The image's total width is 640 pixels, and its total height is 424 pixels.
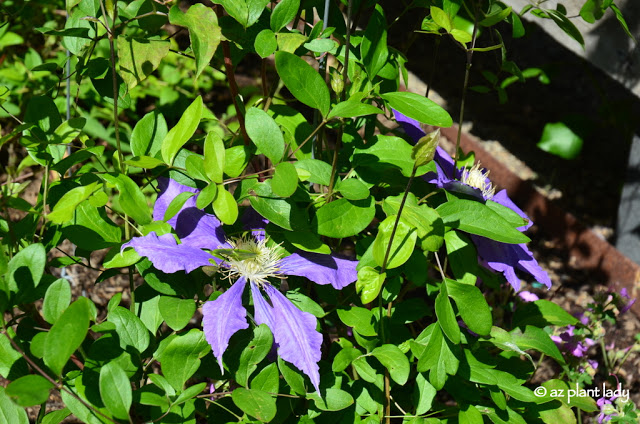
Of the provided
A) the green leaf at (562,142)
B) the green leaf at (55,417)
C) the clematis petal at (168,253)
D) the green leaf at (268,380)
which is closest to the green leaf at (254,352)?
the green leaf at (268,380)

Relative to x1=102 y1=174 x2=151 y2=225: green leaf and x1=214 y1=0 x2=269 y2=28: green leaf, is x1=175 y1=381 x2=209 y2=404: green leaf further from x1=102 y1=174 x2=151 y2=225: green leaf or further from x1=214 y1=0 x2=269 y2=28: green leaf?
x1=214 y1=0 x2=269 y2=28: green leaf

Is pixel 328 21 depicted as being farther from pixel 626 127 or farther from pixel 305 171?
pixel 626 127

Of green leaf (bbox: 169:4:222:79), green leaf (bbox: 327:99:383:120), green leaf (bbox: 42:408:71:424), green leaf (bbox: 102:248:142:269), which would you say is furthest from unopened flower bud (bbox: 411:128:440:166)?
green leaf (bbox: 42:408:71:424)

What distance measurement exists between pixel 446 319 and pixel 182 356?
1.11 ft

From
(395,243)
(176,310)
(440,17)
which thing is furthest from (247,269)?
(440,17)

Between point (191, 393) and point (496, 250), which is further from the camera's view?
point (496, 250)

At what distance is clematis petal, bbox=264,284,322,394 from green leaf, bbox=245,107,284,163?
212 millimetres

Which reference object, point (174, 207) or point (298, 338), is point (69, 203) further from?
point (298, 338)

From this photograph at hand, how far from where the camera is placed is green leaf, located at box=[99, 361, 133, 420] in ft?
2.15

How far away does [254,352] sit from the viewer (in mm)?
836

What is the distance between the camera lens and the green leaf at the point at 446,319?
0.80m

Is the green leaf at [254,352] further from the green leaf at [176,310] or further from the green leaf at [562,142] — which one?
the green leaf at [562,142]

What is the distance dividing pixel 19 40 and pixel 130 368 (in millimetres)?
1672

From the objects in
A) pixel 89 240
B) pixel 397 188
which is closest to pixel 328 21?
pixel 397 188
